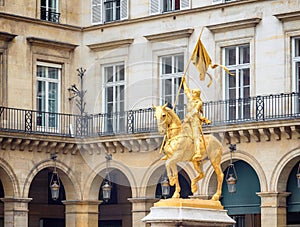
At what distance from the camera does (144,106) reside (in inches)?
2106

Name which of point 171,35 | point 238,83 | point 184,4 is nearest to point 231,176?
point 238,83

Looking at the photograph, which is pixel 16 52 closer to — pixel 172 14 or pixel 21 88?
pixel 21 88

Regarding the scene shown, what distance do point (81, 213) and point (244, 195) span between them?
651cm

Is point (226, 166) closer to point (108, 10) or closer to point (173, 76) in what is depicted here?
point (173, 76)

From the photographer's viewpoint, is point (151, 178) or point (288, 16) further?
point (151, 178)

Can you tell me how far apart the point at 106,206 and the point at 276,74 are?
37.5 feet

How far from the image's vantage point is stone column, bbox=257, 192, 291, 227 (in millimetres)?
48875

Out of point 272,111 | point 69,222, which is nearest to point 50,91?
point 69,222

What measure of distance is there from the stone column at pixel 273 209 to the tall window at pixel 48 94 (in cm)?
875

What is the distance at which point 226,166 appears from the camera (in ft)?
166

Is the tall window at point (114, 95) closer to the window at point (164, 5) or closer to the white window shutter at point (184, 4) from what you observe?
the window at point (164, 5)

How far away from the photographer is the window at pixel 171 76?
52.4 m

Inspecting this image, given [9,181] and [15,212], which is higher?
[9,181]

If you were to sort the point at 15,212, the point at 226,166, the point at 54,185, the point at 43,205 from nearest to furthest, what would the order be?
the point at 226,166, the point at 15,212, the point at 54,185, the point at 43,205
